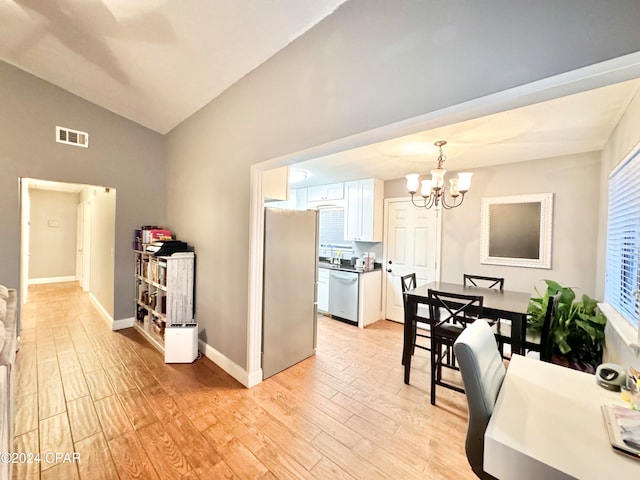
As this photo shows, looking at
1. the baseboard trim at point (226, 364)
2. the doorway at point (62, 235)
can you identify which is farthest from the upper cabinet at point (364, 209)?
the doorway at point (62, 235)

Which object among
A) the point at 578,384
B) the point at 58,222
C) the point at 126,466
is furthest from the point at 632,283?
the point at 58,222

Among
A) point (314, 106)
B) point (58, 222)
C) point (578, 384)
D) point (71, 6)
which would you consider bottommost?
point (578, 384)

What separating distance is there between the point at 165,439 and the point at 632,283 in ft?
10.9

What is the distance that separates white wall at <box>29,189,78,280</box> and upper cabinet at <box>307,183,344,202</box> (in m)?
6.64

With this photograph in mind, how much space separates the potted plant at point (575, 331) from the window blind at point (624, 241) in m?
0.21

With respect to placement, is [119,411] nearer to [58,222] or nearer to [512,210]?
[512,210]

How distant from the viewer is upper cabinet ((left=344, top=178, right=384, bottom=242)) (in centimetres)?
427

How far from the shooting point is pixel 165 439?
177 cm

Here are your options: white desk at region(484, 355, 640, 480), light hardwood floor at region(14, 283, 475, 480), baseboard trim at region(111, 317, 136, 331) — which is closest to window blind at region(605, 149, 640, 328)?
white desk at region(484, 355, 640, 480)

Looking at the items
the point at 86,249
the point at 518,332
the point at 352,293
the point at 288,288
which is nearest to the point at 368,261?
the point at 352,293

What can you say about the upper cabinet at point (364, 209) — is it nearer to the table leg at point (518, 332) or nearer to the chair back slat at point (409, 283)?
the chair back slat at point (409, 283)

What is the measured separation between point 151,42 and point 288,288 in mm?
2527

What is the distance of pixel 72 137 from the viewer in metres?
3.31

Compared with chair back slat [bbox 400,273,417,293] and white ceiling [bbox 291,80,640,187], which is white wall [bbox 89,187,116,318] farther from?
chair back slat [bbox 400,273,417,293]
